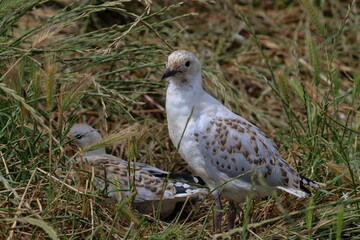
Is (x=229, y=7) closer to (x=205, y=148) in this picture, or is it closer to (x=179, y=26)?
(x=179, y=26)

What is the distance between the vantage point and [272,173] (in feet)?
13.9

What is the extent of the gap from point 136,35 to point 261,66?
120 cm

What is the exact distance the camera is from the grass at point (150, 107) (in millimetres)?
3633

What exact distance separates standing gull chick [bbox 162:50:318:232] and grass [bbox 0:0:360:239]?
0.60 ft

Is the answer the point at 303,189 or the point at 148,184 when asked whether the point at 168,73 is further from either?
the point at 303,189

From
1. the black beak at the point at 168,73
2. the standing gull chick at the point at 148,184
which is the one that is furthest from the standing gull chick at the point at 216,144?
the standing gull chick at the point at 148,184

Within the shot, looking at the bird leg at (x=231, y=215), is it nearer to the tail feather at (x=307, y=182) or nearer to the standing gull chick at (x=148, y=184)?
the standing gull chick at (x=148, y=184)

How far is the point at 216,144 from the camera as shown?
4172 millimetres

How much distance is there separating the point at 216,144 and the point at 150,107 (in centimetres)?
180

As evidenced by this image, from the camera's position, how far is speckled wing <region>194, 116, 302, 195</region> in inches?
164

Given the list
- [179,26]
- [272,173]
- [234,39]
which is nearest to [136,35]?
[179,26]

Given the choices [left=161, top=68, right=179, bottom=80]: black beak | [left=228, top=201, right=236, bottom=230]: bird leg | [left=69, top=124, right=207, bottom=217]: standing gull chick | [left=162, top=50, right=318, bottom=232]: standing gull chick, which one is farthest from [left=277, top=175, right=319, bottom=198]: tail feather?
[left=161, top=68, right=179, bottom=80]: black beak

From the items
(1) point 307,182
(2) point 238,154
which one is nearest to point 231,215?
(2) point 238,154

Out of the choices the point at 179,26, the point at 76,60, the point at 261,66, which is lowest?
the point at 261,66
